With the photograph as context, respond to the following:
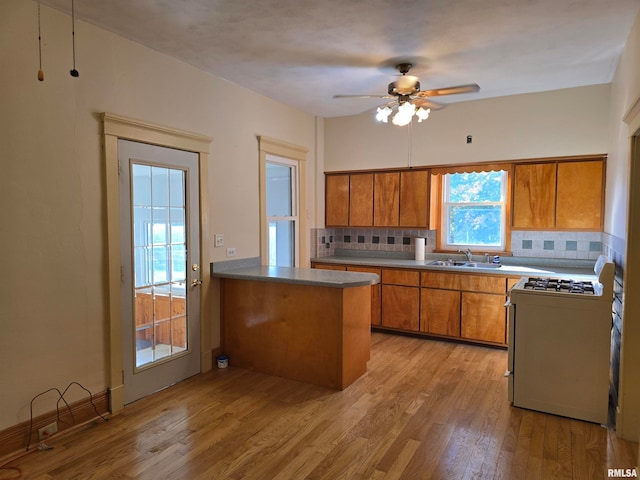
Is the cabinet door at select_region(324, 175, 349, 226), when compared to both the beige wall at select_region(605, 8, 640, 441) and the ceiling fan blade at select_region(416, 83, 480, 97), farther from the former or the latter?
the beige wall at select_region(605, 8, 640, 441)

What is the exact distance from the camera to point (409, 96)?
3352 mm

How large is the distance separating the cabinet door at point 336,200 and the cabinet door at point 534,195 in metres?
2.03

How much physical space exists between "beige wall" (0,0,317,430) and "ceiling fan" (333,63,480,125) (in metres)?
1.63

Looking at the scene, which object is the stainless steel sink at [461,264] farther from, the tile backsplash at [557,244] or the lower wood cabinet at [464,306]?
the tile backsplash at [557,244]

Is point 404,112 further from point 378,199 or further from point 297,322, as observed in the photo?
point 378,199

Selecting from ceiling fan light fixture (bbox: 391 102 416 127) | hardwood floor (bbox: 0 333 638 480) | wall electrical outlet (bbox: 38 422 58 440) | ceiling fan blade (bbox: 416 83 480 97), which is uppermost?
ceiling fan blade (bbox: 416 83 480 97)

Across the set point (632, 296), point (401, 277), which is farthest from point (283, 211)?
point (632, 296)

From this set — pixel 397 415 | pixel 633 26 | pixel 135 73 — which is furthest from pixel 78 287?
pixel 633 26

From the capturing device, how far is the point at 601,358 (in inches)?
111

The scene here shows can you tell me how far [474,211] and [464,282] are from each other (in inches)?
39.7

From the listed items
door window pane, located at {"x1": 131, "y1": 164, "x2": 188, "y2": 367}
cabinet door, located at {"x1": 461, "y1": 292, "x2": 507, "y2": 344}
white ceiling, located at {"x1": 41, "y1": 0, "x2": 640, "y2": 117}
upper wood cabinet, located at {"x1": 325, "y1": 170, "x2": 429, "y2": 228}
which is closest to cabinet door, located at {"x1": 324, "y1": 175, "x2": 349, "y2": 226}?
upper wood cabinet, located at {"x1": 325, "y1": 170, "x2": 429, "y2": 228}

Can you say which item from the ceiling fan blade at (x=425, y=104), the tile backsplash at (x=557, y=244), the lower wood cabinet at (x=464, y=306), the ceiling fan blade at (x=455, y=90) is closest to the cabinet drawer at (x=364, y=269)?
the lower wood cabinet at (x=464, y=306)

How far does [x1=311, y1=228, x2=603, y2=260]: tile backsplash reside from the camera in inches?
173

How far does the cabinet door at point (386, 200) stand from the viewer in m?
5.15
